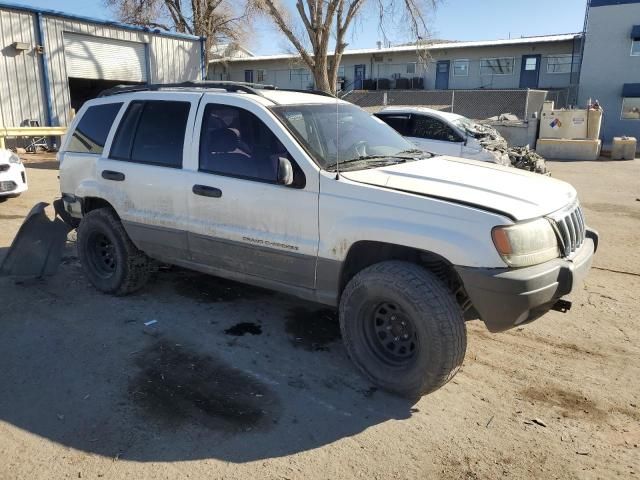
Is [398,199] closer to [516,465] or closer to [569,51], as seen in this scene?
[516,465]

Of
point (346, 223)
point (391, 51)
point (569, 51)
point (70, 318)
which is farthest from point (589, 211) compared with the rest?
point (391, 51)

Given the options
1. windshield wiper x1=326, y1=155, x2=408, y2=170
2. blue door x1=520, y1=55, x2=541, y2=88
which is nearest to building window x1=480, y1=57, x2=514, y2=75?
blue door x1=520, y1=55, x2=541, y2=88

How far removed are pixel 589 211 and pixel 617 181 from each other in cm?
503

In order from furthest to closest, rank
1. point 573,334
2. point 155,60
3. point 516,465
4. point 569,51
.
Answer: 1. point 569,51
2. point 155,60
3. point 573,334
4. point 516,465

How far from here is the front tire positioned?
3.21 metres

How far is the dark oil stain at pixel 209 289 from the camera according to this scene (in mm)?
5148

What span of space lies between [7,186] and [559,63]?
32.7 meters

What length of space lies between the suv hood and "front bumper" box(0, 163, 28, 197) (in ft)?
24.9

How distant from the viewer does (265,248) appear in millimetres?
3928

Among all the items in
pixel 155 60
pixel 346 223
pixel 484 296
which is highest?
pixel 155 60

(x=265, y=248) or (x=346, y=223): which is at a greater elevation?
(x=346, y=223)

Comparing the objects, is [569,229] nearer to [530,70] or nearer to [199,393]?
[199,393]

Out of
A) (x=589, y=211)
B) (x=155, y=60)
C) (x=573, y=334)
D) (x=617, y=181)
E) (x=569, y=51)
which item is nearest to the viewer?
(x=573, y=334)

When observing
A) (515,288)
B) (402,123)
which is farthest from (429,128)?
(515,288)
